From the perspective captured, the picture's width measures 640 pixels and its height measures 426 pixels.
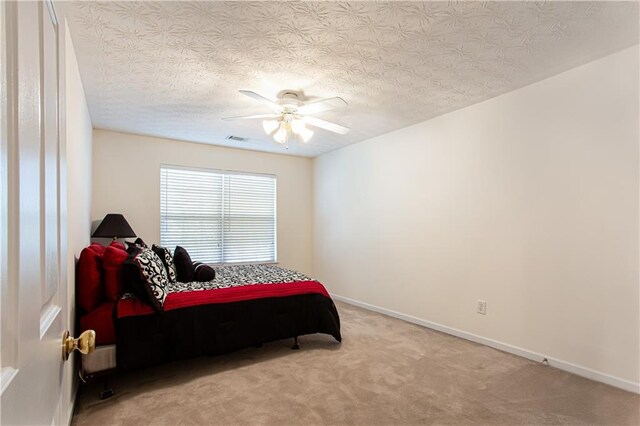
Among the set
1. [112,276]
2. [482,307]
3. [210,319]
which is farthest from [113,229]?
[482,307]

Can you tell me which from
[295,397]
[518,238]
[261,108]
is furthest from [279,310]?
[518,238]

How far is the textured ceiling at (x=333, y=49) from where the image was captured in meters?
Answer: 2.01

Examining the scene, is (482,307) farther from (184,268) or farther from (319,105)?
(184,268)

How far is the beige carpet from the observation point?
7.02 feet

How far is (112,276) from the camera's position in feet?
8.27

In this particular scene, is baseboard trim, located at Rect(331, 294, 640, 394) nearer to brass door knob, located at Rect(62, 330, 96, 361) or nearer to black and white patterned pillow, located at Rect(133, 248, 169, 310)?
black and white patterned pillow, located at Rect(133, 248, 169, 310)

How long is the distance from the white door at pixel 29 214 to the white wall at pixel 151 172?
4214mm

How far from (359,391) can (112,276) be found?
6.63ft

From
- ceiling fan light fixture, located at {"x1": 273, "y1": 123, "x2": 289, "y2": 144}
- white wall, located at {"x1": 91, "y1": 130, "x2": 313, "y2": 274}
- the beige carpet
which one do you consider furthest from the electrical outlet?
white wall, located at {"x1": 91, "y1": 130, "x2": 313, "y2": 274}

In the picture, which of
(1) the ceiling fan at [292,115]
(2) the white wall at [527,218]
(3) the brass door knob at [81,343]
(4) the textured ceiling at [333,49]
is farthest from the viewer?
(1) the ceiling fan at [292,115]

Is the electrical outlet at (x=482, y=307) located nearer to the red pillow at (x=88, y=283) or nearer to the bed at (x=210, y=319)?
the bed at (x=210, y=319)

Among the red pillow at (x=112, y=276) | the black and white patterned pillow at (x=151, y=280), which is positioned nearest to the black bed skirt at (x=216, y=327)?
the black and white patterned pillow at (x=151, y=280)

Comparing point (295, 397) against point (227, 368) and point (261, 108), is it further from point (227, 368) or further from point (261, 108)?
point (261, 108)

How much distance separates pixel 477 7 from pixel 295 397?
277 centimetres
